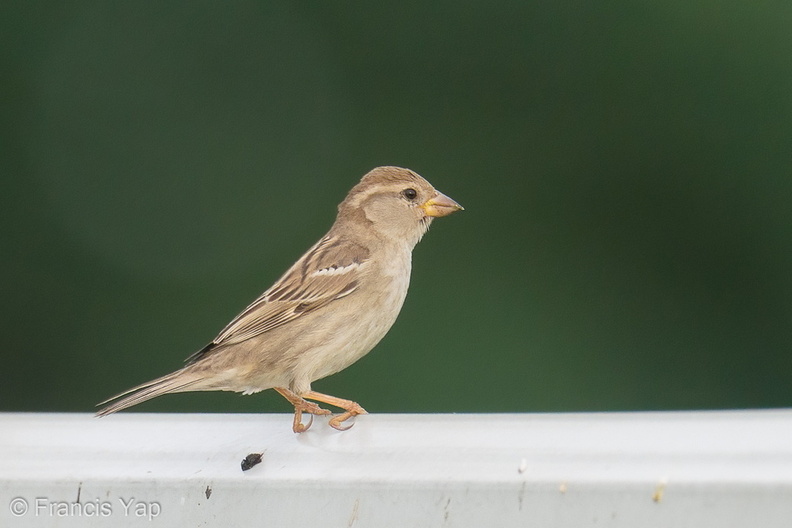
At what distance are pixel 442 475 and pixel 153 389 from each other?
60.0 inches

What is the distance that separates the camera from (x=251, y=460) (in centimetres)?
171

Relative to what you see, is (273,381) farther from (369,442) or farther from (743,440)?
(743,440)

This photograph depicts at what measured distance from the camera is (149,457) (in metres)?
1.70

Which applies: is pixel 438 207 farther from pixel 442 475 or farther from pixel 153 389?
pixel 442 475

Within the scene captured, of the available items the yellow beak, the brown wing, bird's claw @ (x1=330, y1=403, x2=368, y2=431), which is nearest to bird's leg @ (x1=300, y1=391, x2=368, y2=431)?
bird's claw @ (x1=330, y1=403, x2=368, y2=431)

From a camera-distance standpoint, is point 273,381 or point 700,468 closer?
point 700,468

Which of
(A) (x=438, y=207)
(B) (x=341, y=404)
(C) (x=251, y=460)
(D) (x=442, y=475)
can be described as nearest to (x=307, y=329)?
(B) (x=341, y=404)

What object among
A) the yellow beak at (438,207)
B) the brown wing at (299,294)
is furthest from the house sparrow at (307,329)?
the yellow beak at (438,207)

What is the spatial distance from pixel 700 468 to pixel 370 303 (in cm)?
183

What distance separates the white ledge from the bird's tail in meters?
0.82

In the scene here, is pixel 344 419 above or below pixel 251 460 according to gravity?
below

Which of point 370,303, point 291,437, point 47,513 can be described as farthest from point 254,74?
point 47,513

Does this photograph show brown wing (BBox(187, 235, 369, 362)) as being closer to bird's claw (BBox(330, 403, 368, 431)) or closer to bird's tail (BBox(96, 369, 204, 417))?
bird's tail (BBox(96, 369, 204, 417))

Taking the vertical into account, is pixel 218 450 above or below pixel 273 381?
above
